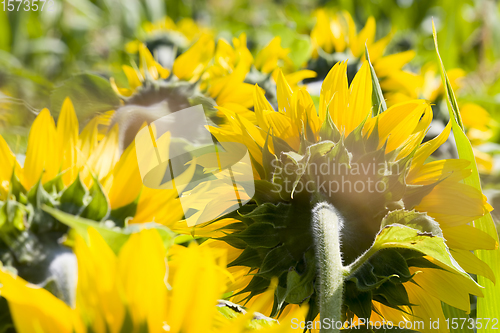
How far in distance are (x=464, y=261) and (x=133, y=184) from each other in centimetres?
23

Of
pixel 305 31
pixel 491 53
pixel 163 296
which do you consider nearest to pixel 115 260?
pixel 163 296

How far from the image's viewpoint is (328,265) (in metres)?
0.25

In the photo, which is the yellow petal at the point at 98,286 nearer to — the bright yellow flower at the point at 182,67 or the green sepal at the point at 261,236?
the green sepal at the point at 261,236

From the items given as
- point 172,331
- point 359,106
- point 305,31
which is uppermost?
point 305,31

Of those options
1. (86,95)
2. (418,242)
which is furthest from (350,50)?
(418,242)

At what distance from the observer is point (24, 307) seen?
18 centimetres

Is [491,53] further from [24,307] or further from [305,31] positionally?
[24,307]

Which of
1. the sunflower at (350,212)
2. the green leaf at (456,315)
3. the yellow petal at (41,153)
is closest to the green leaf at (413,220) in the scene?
the sunflower at (350,212)

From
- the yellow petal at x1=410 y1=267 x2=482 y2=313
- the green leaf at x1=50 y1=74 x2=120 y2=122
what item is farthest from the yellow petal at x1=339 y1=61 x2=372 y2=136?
the green leaf at x1=50 y1=74 x2=120 y2=122

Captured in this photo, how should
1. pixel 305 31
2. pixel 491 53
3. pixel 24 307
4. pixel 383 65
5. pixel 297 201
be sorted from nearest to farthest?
1. pixel 24 307
2. pixel 297 201
3. pixel 383 65
4. pixel 305 31
5. pixel 491 53

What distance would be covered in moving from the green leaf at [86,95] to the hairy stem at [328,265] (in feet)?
0.90

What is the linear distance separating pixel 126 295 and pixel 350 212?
0.51 feet

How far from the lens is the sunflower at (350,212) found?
0.86 feet

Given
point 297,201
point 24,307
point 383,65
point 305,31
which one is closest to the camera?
point 24,307
